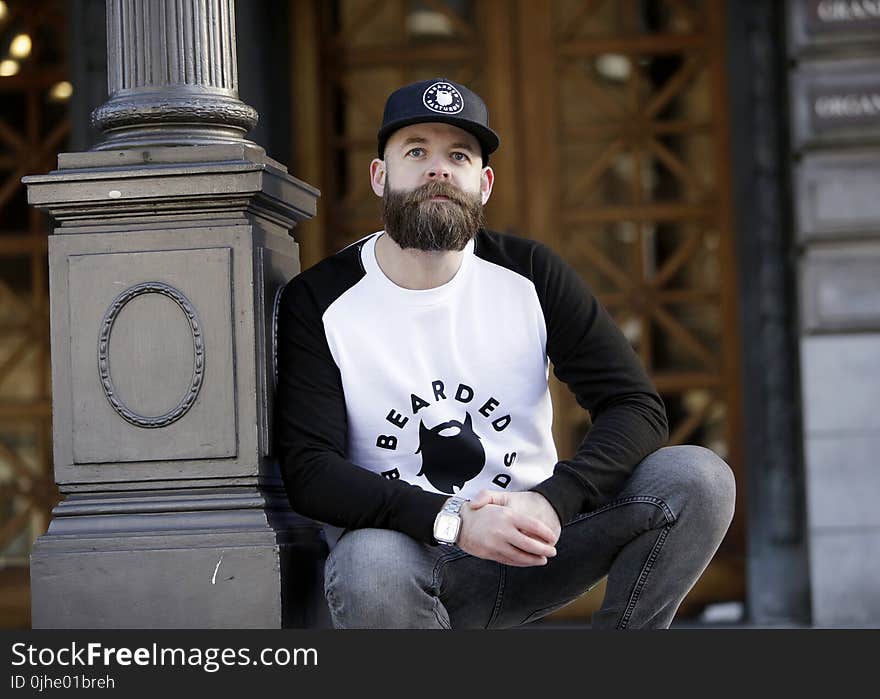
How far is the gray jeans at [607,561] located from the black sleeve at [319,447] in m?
0.06

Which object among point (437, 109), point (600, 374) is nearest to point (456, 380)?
point (600, 374)

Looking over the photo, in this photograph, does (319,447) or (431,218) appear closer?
(319,447)

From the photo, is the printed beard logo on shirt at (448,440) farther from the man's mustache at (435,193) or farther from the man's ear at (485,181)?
the man's ear at (485,181)

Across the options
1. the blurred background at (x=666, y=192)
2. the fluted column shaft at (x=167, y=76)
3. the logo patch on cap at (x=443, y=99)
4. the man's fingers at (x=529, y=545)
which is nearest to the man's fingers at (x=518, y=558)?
the man's fingers at (x=529, y=545)

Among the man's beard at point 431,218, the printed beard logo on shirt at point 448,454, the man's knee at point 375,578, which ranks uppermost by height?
the man's beard at point 431,218

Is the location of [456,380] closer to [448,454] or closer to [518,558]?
[448,454]

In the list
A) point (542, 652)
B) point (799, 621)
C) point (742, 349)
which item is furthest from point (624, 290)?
point (542, 652)

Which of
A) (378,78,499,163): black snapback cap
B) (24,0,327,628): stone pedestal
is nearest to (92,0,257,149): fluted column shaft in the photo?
(24,0,327,628): stone pedestal

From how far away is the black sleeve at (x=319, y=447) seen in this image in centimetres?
379

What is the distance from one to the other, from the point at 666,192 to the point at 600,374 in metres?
3.95

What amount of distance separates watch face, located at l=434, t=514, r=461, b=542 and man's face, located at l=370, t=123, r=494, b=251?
0.75 m

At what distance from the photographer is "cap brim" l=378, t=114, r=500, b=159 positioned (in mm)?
4055

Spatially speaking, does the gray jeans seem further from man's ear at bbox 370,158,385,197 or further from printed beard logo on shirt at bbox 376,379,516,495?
man's ear at bbox 370,158,385,197

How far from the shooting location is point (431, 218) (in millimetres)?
4047
